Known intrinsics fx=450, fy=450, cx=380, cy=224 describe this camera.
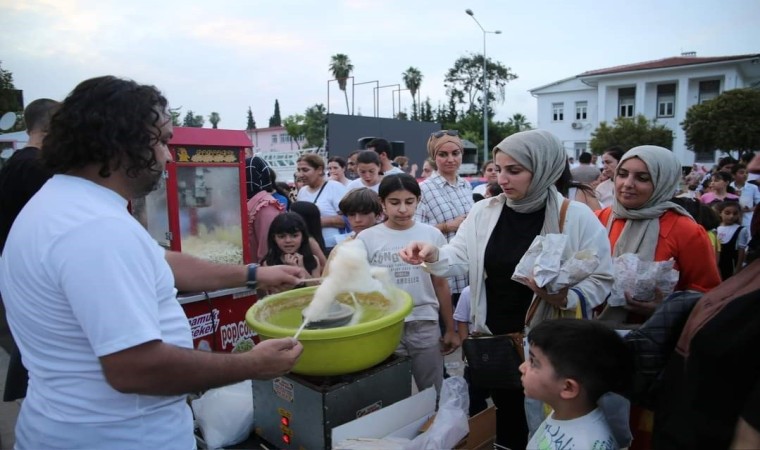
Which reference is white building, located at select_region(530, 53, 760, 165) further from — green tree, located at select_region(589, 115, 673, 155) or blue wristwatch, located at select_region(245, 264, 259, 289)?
blue wristwatch, located at select_region(245, 264, 259, 289)

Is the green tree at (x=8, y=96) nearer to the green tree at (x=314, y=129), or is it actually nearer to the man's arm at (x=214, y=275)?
the man's arm at (x=214, y=275)

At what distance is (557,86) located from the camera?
145 feet

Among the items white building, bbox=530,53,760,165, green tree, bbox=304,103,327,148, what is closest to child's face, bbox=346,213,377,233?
white building, bbox=530,53,760,165

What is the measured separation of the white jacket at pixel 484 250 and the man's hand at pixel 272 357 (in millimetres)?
1088


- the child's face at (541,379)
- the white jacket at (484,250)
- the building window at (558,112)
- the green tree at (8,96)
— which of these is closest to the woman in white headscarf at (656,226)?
the white jacket at (484,250)

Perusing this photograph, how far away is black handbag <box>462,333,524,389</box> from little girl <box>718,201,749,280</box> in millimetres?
5573

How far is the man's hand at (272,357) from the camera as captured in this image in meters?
1.47

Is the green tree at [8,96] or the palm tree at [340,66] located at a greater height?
the palm tree at [340,66]

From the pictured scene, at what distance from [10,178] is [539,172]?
3.33m

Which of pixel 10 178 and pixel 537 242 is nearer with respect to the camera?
pixel 537 242

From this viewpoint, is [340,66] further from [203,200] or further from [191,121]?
[203,200]

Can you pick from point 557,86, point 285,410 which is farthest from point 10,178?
point 557,86

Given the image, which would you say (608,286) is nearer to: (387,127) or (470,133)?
(387,127)

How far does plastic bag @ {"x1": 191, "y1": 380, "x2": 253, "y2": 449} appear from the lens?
2.45m
